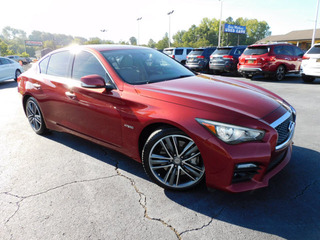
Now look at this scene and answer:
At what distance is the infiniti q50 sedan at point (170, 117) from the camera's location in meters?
2.13

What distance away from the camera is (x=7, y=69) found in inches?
527

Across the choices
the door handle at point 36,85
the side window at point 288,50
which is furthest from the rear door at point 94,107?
the side window at point 288,50

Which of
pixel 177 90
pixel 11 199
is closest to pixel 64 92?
pixel 11 199

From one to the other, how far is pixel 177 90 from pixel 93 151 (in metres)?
1.80

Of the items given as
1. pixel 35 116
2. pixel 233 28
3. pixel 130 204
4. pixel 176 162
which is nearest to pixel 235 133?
pixel 176 162

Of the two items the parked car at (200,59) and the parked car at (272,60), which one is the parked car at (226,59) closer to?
the parked car at (200,59)

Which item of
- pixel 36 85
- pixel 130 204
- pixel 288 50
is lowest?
pixel 130 204

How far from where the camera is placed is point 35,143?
4066 mm

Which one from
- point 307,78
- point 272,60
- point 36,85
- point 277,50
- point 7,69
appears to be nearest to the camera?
point 36,85

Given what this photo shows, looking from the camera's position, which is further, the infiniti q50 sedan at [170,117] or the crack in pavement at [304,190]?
the crack in pavement at [304,190]

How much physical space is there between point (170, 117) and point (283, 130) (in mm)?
1139

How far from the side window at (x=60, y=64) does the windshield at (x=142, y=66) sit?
29.3 inches

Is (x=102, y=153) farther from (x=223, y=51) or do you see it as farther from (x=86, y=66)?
(x=223, y=51)

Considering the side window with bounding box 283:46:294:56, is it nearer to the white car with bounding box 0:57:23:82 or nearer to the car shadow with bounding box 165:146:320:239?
the car shadow with bounding box 165:146:320:239
